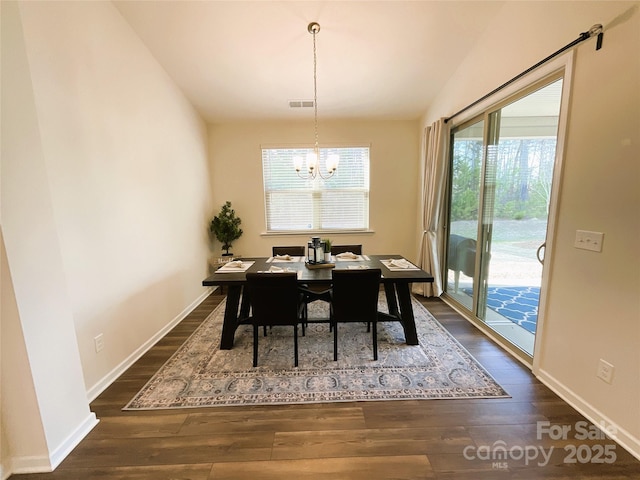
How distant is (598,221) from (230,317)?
2859 millimetres

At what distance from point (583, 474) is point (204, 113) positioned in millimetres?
5155

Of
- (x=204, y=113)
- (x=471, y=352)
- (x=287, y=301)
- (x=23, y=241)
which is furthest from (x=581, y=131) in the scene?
(x=204, y=113)

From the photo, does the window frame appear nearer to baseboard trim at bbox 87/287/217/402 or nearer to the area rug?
baseboard trim at bbox 87/287/217/402

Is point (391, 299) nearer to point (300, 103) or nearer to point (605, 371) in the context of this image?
point (605, 371)

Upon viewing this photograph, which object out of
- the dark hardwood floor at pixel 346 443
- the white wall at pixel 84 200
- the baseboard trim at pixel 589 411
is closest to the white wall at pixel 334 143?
the white wall at pixel 84 200

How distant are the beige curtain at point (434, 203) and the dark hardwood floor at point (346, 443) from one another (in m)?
1.89

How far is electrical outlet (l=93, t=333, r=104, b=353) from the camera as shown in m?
1.97

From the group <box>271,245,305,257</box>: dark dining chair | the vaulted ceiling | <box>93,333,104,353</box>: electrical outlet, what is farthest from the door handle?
<box>93,333,104,353</box>: electrical outlet

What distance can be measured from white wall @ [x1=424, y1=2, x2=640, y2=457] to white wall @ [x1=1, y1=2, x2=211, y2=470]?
124 inches

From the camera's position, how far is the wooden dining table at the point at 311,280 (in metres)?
2.31

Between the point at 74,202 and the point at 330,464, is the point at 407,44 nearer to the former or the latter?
the point at 74,202

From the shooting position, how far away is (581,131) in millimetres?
1682

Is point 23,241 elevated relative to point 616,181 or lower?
lower

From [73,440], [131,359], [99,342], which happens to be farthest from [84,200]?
[73,440]
